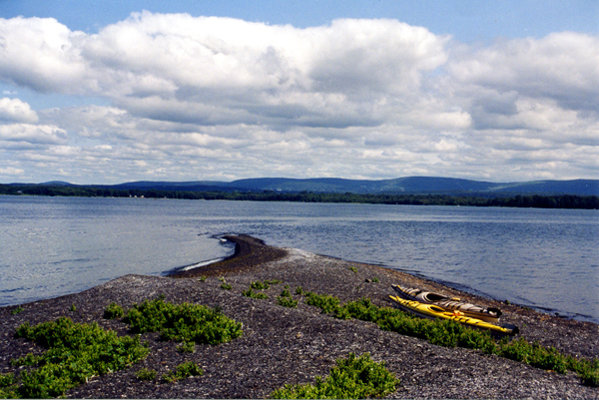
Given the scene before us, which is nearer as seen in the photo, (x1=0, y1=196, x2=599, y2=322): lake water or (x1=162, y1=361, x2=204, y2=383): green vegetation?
(x1=162, y1=361, x2=204, y2=383): green vegetation

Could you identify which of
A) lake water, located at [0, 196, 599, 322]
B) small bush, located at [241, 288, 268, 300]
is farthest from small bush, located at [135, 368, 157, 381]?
lake water, located at [0, 196, 599, 322]

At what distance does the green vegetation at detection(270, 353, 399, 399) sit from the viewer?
1061 centimetres

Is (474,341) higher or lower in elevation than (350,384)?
lower

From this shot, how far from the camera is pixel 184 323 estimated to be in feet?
56.9

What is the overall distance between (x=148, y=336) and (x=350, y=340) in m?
7.14

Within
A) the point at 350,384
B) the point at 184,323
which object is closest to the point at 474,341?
the point at 350,384

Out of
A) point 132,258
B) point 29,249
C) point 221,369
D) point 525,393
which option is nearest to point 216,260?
point 132,258

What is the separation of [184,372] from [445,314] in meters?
13.9

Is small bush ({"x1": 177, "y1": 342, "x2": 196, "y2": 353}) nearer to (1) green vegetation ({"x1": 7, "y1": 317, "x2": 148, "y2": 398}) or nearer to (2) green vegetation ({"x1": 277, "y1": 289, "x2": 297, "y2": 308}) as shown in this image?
(1) green vegetation ({"x1": 7, "y1": 317, "x2": 148, "y2": 398})

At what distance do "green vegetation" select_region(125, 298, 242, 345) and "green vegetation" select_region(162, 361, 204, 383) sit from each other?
2694 mm

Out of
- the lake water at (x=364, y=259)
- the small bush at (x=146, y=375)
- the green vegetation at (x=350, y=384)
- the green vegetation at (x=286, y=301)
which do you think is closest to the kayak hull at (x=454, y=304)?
the green vegetation at (x=286, y=301)

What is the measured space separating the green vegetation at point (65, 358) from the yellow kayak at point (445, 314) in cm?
1365

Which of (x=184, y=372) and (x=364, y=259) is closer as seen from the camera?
(x=184, y=372)

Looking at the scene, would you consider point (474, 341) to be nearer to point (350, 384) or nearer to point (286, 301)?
point (350, 384)
